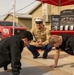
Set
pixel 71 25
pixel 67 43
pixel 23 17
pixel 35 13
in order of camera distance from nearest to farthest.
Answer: pixel 67 43 < pixel 71 25 < pixel 35 13 < pixel 23 17

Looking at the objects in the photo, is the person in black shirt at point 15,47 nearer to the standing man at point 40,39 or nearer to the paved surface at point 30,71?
the paved surface at point 30,71

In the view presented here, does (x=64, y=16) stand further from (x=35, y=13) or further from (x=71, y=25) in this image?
(x=35, y=13)

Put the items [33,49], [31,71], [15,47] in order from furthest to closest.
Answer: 1. [33,49]
2. [31,71]
3. [15,47]

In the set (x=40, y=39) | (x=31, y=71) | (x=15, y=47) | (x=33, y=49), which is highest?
(x=15, y=47)

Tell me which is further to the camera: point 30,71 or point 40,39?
point 40,39

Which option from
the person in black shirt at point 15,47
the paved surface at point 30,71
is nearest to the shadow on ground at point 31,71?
the paved surface at point 30,71

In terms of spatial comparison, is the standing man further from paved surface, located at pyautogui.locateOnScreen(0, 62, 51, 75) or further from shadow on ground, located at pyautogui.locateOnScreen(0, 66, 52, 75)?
shadow on ground, located at pyautogui.locateOnScreen(0, 66, 52, 75)


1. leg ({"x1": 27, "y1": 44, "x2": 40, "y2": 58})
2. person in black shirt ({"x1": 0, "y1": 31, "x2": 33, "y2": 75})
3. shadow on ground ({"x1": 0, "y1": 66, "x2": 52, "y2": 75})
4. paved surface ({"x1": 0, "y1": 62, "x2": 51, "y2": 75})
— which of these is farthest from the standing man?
person in black shirt ({"x1": 0, "y1": 31, "x2": 33, "y2": 75})

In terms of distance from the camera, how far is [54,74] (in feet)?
20.2

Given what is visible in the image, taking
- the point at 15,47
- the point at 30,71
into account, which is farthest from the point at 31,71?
the point at 15,47

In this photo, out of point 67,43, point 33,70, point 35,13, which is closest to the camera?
point 67,43

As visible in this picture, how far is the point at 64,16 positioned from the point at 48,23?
9.38 m

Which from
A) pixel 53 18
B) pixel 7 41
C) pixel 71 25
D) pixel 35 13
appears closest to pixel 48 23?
pixel 35 13

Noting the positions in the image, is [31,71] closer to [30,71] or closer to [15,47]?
[30,71]
